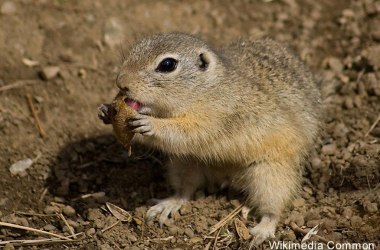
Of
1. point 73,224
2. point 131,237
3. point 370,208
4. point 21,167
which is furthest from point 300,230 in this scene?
point 21,167

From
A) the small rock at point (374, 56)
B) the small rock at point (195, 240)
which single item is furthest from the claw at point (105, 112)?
the small rock at point (374, 56)

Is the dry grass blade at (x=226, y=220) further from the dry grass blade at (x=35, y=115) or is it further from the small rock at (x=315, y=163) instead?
the dry grass blade at (x=35, y=115)

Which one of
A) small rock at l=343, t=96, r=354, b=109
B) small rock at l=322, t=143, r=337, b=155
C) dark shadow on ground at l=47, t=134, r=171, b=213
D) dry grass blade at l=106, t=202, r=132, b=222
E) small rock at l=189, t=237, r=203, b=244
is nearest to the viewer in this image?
small rock at l=189, t=237, r=203, b=244

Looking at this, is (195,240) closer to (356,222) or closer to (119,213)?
(119,213)

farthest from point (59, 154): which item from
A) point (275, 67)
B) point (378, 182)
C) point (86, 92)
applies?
point (378, 182)

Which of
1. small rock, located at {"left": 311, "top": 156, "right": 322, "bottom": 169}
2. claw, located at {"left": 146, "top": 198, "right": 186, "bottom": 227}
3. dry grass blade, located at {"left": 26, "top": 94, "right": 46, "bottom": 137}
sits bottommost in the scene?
claw, located at {"left": 146, "top": 198, "right": 186, "bottom": 227}

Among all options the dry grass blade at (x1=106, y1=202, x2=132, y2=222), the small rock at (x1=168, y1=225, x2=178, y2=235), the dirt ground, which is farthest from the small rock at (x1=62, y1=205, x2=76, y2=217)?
the small rock at (x1=168, y1=225, x2=178, y2=235)

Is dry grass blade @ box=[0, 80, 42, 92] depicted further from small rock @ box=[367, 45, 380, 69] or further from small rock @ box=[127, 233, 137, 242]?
small rock @ box=[367, 45, 380, 69]
